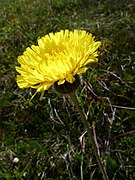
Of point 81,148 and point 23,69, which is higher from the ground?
point 23,69

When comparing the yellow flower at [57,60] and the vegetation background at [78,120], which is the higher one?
the yellow flower at [57,60]

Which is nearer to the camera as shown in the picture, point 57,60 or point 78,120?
point 57,60

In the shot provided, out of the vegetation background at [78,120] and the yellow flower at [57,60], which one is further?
the vegetation background at [78,120]

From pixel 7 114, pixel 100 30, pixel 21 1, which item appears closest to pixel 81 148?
pixel 7 114

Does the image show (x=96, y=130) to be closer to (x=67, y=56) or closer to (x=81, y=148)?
(x=81, y=148)

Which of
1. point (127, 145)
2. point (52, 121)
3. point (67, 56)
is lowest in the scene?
point (127, 145)

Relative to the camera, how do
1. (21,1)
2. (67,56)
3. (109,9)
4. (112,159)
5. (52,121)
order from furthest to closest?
(21,1) < (109,9) < (52,121) < (112,159) < (67,56)
